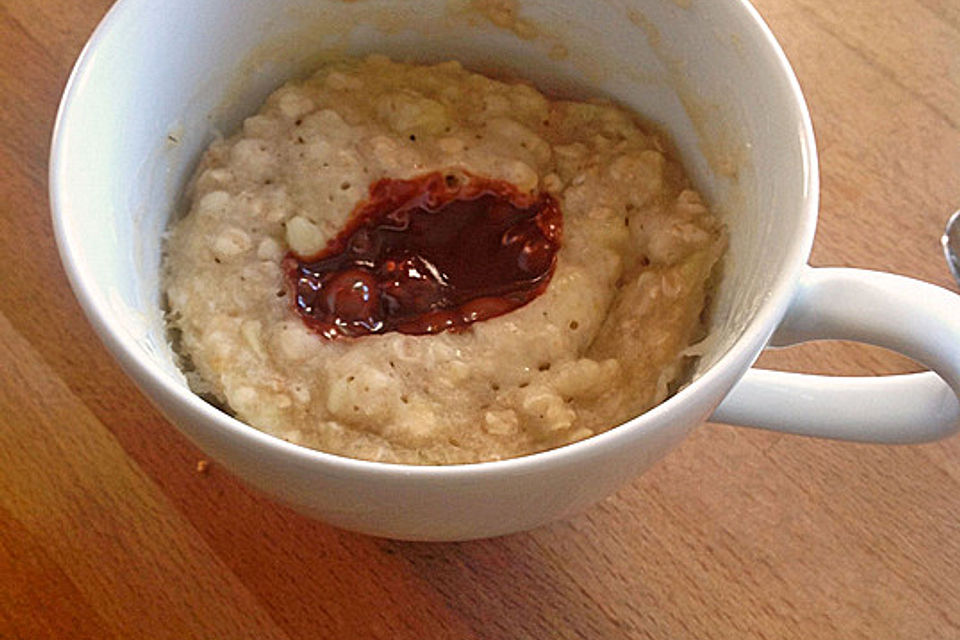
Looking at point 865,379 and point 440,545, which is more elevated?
point 865,379

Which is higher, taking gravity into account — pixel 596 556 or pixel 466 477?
pixel 466 477

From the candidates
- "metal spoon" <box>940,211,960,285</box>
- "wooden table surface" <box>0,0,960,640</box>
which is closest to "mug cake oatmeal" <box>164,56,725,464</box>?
"wooden table surface" <box>0,0,960,640</box>

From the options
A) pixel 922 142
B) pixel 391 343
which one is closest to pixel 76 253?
pixel 391 343

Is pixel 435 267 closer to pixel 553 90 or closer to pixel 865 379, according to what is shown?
pixel 553 90

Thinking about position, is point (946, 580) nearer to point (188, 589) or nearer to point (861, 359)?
point (861, 359)

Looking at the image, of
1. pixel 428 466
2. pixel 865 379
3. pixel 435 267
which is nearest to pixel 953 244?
pixel 865 379

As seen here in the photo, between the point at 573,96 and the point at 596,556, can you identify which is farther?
the point at 573,96
